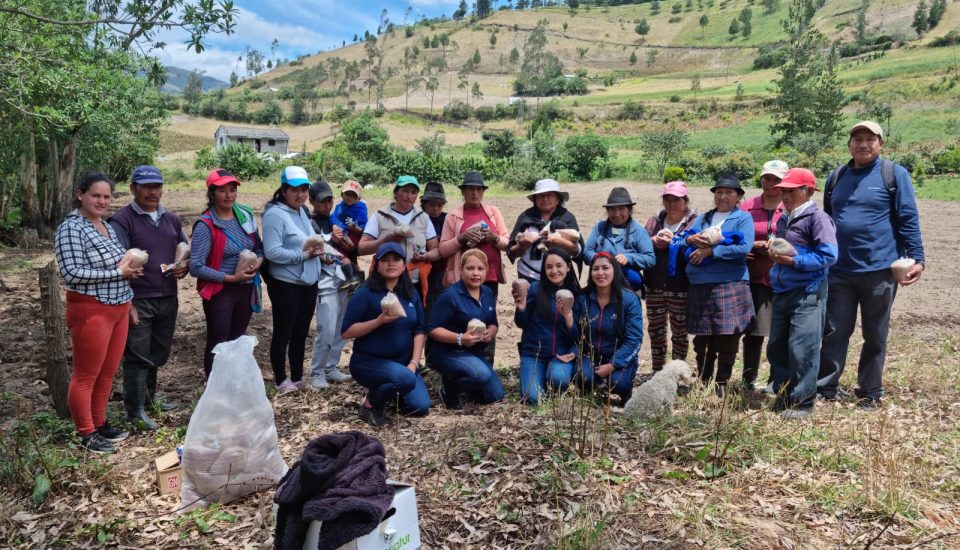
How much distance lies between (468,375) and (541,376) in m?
0.59

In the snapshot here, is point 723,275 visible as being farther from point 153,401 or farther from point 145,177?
point 153,401

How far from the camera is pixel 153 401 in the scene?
475 cm

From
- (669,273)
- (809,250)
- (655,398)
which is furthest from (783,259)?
(655,398)

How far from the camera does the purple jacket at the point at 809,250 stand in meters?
4.27

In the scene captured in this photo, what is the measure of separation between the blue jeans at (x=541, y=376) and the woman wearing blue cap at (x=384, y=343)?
77cm

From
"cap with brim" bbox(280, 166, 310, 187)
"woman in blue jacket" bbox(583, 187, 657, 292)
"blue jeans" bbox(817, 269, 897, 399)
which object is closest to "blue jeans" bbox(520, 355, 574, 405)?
"woman in blue jacket" bbox(583, 187, 657, 292)

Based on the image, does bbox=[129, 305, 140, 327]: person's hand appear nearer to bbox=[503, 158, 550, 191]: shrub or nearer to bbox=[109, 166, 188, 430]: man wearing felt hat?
bbox=[109, 166, 188, 430]: man wearing felt hat

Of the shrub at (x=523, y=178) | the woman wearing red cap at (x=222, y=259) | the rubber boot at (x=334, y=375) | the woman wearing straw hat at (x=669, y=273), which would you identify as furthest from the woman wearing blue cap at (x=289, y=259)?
the shrub at (x=523, y=178)

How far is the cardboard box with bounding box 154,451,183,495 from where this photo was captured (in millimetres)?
3428

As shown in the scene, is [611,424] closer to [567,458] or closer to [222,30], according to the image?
[567,458]

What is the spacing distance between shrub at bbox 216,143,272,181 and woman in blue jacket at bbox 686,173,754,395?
29546 mm

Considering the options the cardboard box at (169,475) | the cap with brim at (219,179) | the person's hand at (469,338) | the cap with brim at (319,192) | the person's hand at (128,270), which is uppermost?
the cap with brim at (219,179)

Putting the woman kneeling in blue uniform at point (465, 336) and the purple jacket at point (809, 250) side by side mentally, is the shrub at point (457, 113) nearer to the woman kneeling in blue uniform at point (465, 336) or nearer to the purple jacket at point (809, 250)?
the woman kneeling in blue uniform at point (465, 336)

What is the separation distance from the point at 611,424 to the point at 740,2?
172 metres
